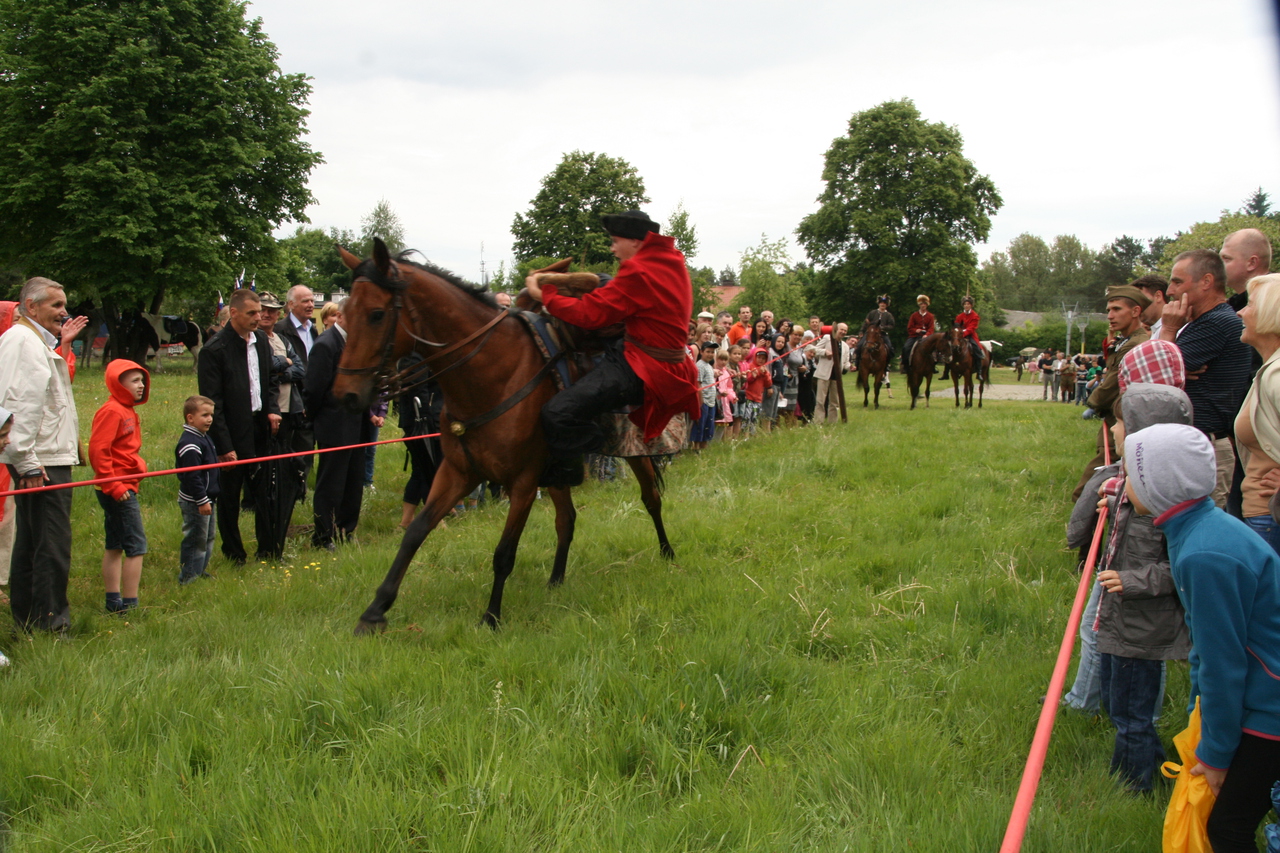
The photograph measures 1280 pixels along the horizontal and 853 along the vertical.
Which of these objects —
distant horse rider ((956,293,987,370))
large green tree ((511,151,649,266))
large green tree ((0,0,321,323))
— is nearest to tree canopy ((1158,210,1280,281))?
large green tree ((511,151,649,266))

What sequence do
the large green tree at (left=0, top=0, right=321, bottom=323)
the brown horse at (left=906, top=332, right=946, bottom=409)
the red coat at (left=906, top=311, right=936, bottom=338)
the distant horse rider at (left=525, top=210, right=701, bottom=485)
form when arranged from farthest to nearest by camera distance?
the large green tree at (left=0, top=0, right=321, bottom=323), the red coat at (left=906, top=311, right=936, bottom=338), the brown horse at (left=906, top=332, right=946, bottom=409), the distant horse rider at (left=525, top=210, right=701, bottom=485)

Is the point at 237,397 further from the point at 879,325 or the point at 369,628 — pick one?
the point at 879,325

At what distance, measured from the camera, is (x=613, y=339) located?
5672 mm

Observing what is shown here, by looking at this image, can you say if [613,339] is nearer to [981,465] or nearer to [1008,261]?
[981,465]

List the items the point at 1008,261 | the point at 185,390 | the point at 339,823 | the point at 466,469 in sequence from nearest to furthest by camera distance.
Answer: the point at 339,823, the point at 466,469, the point at 185,390, the point at 1008,261

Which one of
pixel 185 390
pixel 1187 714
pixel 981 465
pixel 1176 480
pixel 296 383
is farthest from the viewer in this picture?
pixel 185 390

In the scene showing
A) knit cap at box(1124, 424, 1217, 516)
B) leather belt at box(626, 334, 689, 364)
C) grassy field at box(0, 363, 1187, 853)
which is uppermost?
leather belt at box(626, 334, 689, 364)

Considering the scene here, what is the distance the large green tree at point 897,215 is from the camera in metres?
44.1

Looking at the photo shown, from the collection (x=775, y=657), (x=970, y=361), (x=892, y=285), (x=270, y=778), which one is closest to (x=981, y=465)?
(x=775, y=657)

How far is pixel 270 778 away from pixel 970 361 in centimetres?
1999

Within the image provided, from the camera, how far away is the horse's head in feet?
15.3

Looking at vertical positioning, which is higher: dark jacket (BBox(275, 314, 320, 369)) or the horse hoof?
dark jacket (BBox(275, 314, 320, 369))

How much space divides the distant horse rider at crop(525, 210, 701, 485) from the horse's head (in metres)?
0.99

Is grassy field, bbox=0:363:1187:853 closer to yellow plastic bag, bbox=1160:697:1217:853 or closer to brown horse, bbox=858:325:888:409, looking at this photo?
yellow plastic bag, bbox=1160:697:1217:853
